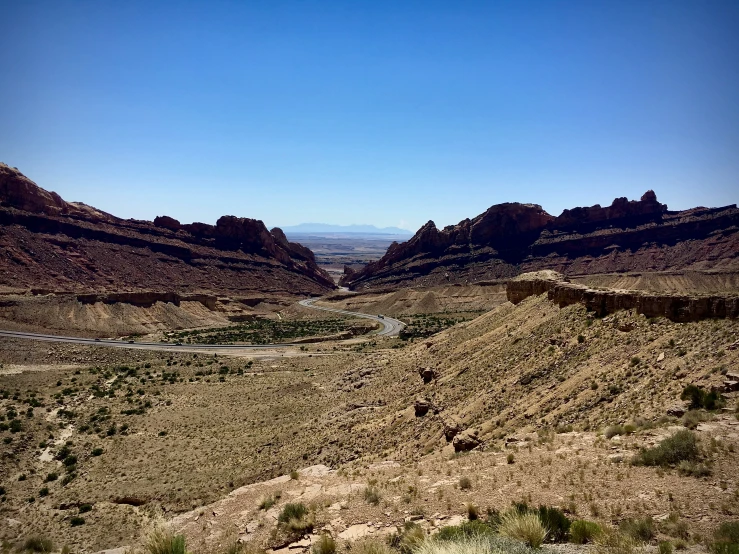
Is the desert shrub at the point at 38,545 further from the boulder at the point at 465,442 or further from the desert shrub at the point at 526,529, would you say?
the desert shrub at the point at 526,529

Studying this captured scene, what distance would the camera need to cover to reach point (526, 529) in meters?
8.27

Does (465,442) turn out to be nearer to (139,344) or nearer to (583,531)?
(583,531)

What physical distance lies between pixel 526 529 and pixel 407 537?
7.65ft

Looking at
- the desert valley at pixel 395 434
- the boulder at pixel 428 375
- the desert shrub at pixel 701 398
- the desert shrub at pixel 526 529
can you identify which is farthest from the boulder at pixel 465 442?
the boulder at pixel 428 375

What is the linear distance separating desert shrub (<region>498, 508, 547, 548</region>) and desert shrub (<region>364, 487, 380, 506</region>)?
13.4 ft

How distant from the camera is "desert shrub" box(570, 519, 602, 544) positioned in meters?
8.40

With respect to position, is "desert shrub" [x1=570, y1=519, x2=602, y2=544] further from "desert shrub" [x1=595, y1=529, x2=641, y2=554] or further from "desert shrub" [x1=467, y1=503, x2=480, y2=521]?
"desert shrub" [x1=467, y1=503, x2=480, y2=521]

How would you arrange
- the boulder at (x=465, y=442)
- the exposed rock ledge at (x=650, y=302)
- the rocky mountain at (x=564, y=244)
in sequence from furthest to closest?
the rocky mountain at (x=564, y=244), the exposed rock ledge at (x=650, y=302), the boulder at (x=465, y=442)

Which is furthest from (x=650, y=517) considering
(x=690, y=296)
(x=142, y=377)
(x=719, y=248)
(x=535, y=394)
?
(x=719, y=248)

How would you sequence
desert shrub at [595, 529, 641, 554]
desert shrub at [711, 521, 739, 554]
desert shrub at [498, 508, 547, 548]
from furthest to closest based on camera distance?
desert shrub at [498, 508, 547, 548], desert shrub at [595, 529, 641, 554], desert shrub at [711, 521, 739, 554]

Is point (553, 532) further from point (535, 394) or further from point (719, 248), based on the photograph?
point (719, 248)

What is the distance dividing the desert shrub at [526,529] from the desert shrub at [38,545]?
1604 centimetres

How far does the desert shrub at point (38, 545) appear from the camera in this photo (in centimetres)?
1620

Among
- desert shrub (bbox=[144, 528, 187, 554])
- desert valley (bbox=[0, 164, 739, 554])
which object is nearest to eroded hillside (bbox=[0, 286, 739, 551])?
desert valley (bbox=[0, 164, 739, 554])
